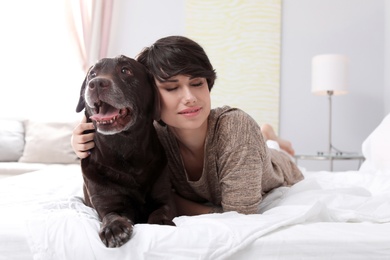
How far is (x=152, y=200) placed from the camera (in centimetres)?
120

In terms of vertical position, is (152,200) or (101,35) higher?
(101,35)

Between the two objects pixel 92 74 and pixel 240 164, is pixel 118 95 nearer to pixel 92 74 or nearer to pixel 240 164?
pixel 92 74

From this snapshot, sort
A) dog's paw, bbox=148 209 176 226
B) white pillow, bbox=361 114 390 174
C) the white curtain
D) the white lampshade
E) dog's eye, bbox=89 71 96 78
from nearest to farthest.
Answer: dog's paw, bbox=148 209 176 226 → dog's eye, bbox=89 71 96 78 → white pillow, bbox=361 114 390 174 → the white lampshade → the white curtain

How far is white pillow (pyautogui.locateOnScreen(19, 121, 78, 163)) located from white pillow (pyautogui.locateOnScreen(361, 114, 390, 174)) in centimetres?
263

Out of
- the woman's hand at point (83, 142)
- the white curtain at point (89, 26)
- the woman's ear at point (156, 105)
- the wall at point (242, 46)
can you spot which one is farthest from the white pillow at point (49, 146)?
the woman's ear at point (156, 105)

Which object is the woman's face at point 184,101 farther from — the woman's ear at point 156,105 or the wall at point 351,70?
the wall at point 351,70

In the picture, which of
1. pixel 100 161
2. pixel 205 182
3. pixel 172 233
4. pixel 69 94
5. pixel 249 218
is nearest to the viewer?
pixel 172 233

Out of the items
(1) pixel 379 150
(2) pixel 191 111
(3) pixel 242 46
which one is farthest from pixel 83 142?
(3) pixel 242 46

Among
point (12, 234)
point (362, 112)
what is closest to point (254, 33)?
point (362, 112)

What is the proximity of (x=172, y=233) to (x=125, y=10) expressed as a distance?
3.95 meters

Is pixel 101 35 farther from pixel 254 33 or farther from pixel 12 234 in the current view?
pixel 12 234

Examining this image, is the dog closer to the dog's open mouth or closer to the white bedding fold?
the dog's open mouth

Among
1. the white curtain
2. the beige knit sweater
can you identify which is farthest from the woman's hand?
the white curtain

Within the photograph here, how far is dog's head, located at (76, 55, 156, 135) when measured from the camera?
109cm
